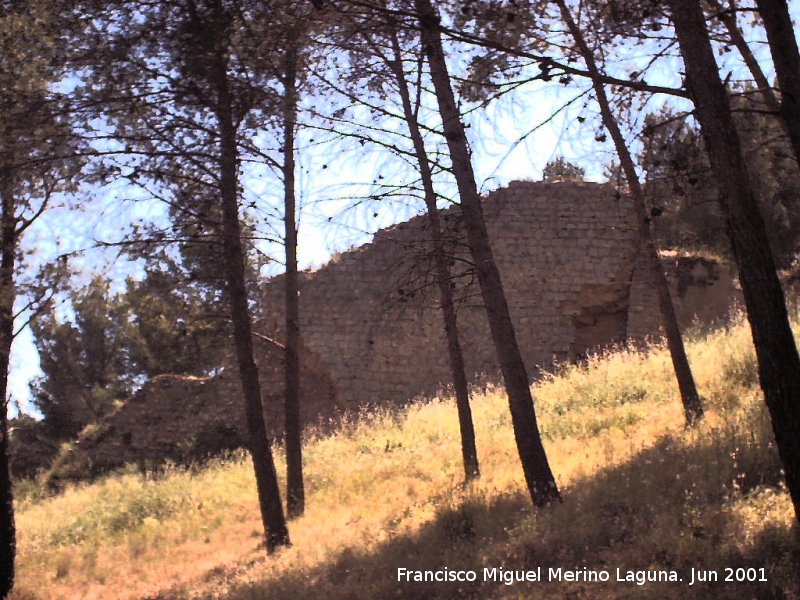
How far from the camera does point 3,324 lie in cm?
1049

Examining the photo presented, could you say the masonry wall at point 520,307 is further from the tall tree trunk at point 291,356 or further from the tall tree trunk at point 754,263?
the tall tree trunk at point 754,263

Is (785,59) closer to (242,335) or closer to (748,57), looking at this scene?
(748,57)

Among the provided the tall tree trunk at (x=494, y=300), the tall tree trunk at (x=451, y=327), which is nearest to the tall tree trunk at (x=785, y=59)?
the tall tree trunk at (x=494, y=300)

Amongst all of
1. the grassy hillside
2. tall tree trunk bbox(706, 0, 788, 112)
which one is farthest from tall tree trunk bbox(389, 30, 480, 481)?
tall tree trunk bbox(706, 0, 788, 112)

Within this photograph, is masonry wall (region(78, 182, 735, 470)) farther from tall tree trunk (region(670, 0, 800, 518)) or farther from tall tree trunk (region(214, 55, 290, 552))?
tall tree trunk (region(670, 0, 800, 518))

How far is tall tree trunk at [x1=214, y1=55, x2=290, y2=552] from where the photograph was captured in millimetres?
9383

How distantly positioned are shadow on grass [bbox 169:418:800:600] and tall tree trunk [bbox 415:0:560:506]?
1.24 ft

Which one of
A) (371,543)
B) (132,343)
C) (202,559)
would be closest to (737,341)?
(371,543)

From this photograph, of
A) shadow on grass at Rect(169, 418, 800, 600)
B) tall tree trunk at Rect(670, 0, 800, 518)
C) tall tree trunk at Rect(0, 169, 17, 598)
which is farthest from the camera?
tall tree trunk at Rect(0, 169, 17, 598)

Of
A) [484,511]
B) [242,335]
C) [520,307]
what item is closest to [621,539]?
[484,511]

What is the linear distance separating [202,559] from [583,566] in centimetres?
621

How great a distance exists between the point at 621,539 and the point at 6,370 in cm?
826

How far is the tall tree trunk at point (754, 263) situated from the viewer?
476cm

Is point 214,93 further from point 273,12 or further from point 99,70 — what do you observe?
point 273,12
